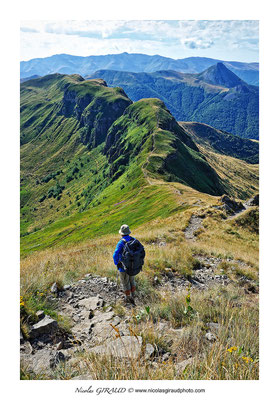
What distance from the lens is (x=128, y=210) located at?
65062mm

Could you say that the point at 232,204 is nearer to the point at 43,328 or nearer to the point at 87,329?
the point at 87,329

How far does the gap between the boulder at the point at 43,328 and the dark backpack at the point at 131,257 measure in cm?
231

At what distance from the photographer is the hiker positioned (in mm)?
7062

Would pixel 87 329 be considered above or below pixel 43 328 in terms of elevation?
below

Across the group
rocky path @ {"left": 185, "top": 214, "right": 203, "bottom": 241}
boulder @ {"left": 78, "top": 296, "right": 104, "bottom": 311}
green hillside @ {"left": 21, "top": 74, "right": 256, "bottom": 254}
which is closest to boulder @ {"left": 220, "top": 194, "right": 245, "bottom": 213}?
rocky path @ {"left": 185, "top": 214, "right": 203, "bottom": 241}

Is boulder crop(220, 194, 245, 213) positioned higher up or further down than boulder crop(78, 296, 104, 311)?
further down

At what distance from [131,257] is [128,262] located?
16 centimetres

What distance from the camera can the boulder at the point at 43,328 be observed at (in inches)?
208

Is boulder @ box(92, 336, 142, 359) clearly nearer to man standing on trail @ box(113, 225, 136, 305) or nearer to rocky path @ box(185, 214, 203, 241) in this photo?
man standing on trail @ box(113, 225, 136, 305)

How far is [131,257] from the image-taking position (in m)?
7.04

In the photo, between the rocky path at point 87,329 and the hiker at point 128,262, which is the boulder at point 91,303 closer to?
the rocky path at point 87,329

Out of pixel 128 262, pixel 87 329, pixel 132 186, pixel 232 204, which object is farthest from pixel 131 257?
pixel 132 186

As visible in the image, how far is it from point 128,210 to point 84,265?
5521 centimetres
